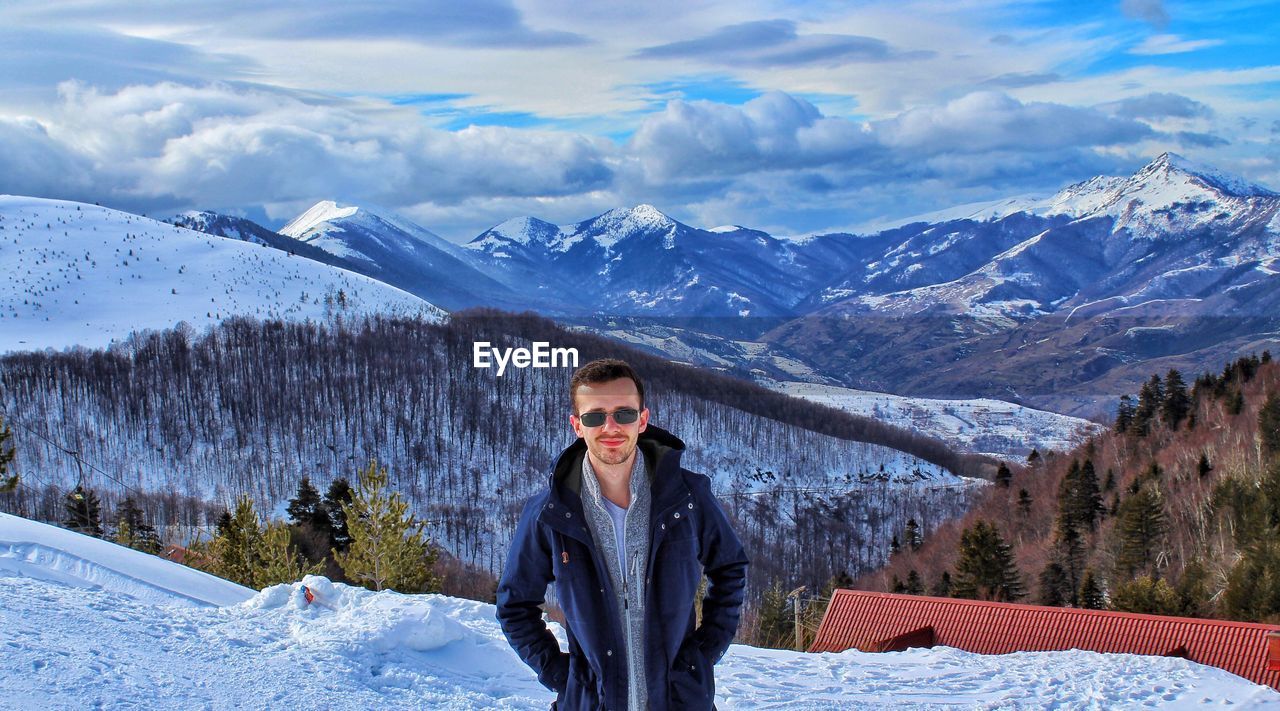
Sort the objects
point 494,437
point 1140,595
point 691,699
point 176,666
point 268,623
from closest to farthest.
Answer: point 691,699 → point 176,666 → point 268,623 → point 1140,595 → point 494,437

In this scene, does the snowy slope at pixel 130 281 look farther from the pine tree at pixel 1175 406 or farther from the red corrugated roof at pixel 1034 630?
the red corrugated roof at pixel 1034 630

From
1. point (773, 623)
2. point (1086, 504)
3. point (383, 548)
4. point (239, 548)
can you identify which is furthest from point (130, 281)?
point (383, 548)

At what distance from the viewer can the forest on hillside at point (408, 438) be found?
12575cm

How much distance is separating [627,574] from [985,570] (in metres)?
54.4

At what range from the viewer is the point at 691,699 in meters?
6.52

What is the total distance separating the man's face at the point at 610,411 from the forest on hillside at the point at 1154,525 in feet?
127

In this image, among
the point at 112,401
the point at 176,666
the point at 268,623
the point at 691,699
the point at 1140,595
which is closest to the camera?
the point at 691,699

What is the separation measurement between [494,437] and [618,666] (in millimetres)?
145389

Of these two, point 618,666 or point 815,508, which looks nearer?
point 618,666

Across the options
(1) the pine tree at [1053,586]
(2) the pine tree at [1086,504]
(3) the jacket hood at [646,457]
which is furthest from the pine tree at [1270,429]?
(3) the jacket hood at [646,457]

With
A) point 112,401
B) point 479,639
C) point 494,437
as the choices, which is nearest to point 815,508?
point 494,437

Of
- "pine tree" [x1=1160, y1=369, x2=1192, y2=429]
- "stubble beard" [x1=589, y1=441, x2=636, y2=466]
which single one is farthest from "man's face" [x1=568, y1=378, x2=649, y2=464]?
"pine tree" [x1=1160, y1=369, x2=1192, y2=429]

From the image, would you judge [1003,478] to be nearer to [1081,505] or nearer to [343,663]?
[1081,505]

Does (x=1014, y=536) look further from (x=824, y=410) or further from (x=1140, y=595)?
(x=824, y=410)
